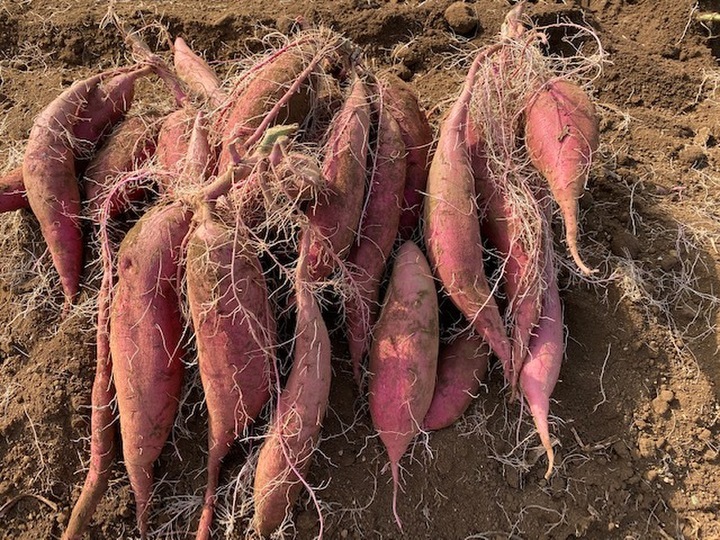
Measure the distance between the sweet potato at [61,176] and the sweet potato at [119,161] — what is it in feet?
0.19

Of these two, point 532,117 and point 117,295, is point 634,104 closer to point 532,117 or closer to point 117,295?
point 532,117

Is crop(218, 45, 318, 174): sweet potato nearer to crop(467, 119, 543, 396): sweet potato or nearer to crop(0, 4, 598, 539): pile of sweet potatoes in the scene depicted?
crop(0, 4, 598, 539): pile of sweet potatoes

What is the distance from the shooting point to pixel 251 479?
1.53m

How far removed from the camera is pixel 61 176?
6.00ft

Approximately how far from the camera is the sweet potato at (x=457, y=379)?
165cm

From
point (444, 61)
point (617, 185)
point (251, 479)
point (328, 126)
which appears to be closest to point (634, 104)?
point (617, 185)

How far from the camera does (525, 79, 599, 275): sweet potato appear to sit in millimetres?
1707

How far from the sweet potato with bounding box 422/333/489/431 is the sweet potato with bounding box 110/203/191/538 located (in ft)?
2.45

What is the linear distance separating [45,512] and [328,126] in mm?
1414

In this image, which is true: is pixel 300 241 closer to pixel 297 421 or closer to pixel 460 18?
pixel 297 421

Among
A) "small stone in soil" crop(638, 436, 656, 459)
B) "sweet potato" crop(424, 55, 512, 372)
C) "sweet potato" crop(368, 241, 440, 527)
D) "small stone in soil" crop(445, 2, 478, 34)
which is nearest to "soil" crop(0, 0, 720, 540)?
"small stone in soil" crop(638, 436, 656, 459)

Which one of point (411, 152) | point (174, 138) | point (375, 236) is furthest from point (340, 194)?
point (174, 138)

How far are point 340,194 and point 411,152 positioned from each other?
371mm

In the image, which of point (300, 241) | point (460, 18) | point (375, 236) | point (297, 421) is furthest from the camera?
point (460, 18)
